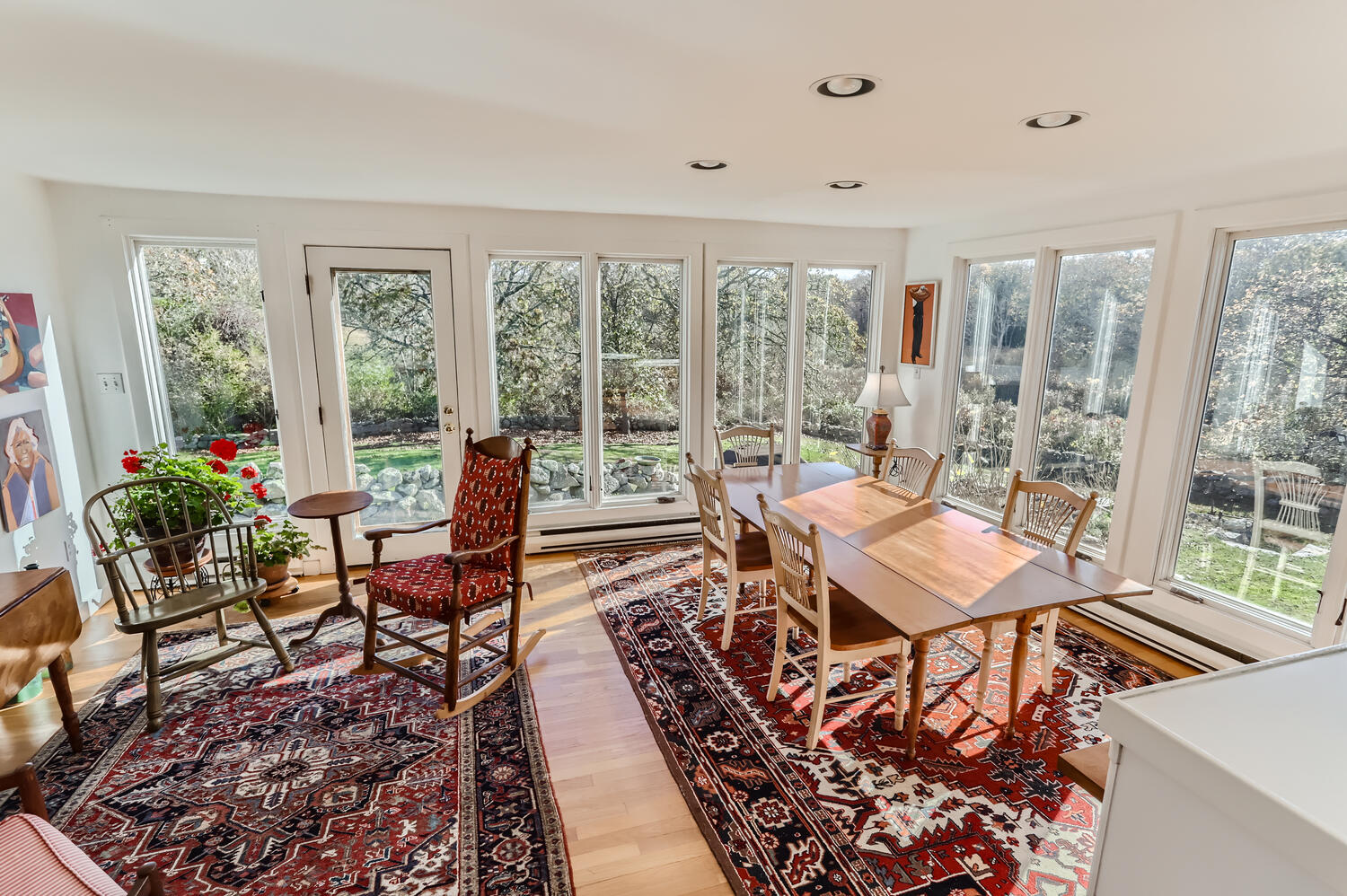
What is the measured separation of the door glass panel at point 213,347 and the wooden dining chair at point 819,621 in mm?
3214

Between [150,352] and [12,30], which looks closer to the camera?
[12,30]

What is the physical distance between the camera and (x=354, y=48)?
1.60 metres

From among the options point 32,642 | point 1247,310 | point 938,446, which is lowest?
point 32,642

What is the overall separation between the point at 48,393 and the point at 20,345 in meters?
0.34

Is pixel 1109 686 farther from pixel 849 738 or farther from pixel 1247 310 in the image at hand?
pixel 1247 310

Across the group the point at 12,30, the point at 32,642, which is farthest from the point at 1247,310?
the point at 32,642

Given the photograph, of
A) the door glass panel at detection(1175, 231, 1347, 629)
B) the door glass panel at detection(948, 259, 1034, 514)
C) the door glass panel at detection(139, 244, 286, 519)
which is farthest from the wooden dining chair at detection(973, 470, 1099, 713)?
the door glass panel at detection(139, 244, 286, 519)

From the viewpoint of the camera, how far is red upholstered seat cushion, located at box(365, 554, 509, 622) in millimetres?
2684

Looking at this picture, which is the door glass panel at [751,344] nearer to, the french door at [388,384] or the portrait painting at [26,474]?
the french door at [388,384]

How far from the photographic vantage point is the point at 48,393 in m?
3.26

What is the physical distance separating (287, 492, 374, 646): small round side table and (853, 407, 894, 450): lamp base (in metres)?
3.38

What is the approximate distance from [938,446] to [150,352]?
5.32m

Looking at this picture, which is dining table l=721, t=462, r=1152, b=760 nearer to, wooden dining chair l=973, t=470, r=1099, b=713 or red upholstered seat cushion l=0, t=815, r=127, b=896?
wooden dining chair l=973, t=470, r=1099, b=713

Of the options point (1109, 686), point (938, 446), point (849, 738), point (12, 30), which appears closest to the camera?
point (12, 30)
